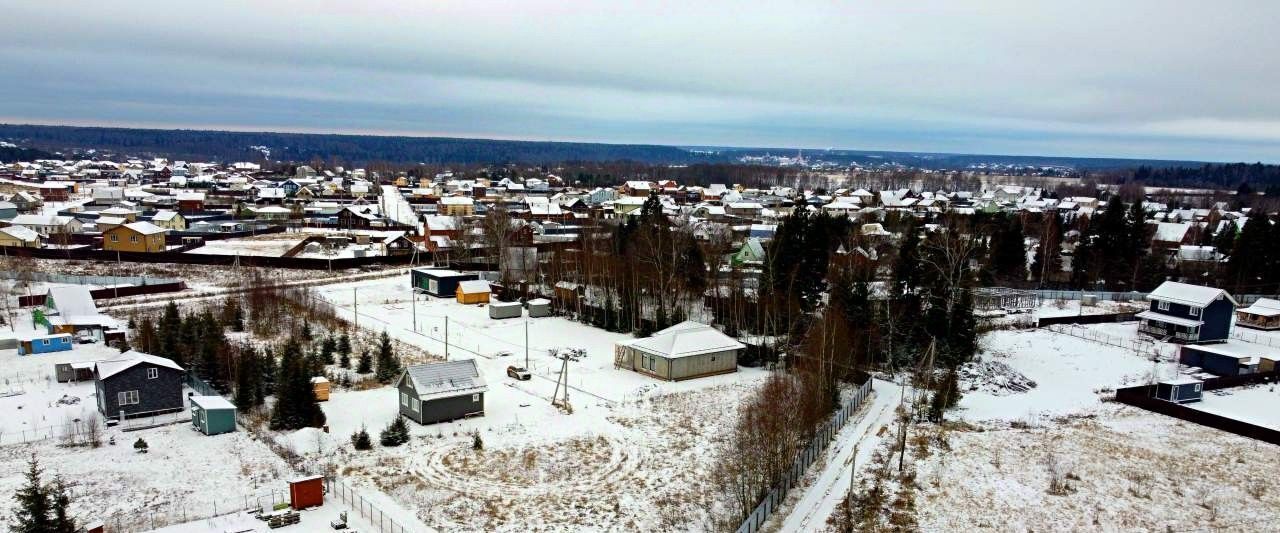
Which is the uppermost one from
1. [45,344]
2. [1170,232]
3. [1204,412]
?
[1170,232]

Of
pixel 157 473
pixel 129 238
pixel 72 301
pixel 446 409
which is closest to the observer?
pixel 157 473

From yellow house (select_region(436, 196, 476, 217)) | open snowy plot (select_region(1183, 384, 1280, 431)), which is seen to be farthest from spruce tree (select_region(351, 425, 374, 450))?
yellow house (select_region(436, 196, 476, 217))

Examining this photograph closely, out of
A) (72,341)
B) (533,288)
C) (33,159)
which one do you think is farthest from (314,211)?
(33,159)

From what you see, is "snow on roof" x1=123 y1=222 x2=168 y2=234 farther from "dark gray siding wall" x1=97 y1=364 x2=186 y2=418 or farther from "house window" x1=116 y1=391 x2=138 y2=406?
"house window" x1=116 y1=391 x2=138 y2=406

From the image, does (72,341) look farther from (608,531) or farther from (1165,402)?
(1165,402)

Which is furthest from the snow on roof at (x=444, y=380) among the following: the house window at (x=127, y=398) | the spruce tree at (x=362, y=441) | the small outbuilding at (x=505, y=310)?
the small outbuilding at (x=505, y=310)

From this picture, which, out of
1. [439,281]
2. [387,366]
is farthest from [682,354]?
[439,281]

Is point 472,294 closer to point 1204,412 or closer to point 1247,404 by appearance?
point 1204,412

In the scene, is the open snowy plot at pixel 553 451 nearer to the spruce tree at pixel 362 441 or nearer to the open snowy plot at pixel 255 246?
the spruce tree at pixel 362 441
